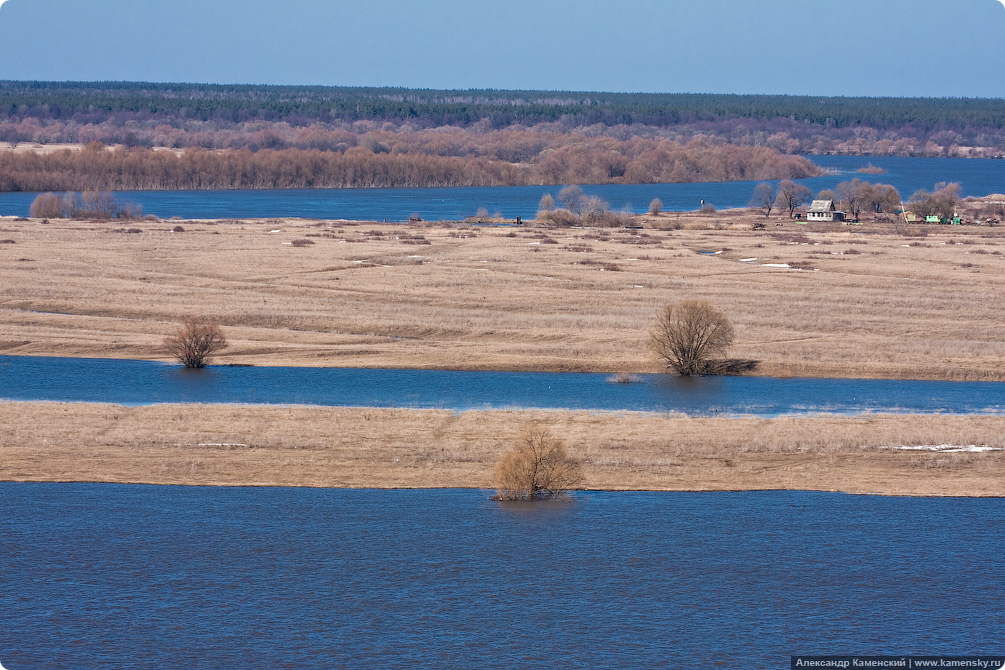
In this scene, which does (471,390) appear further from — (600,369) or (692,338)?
(692,338)

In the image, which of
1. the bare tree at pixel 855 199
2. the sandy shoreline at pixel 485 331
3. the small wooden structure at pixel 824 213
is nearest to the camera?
the sandy shoreline at pixel 485 331

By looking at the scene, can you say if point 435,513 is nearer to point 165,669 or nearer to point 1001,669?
point 165,669

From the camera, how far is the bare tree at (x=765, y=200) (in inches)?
5994

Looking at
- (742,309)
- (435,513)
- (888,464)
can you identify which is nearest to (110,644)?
(435,513)

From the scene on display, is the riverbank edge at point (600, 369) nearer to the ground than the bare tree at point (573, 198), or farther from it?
nearer to the ground

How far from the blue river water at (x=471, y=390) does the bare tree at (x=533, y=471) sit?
9.40 metres

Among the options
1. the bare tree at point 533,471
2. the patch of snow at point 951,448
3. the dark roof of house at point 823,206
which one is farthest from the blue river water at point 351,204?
the bare tree at point 533,471

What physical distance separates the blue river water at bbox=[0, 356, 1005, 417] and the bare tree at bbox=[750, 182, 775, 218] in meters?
98.9

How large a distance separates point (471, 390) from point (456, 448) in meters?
10.3

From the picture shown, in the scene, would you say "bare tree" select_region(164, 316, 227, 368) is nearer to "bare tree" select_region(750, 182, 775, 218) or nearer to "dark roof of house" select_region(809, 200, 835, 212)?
"dark roof of house" select_region(809, 200, 835, 212)

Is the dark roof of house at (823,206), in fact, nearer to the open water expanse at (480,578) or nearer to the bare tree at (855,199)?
the bare tree at (855,199)

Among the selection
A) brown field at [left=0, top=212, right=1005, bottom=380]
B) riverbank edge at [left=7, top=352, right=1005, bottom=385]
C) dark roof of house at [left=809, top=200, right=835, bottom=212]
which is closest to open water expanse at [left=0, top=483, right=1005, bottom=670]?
riverbank edge at [left=7, top=352, right=1005, bottom=385]

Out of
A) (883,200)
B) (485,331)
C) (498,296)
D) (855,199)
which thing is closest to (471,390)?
(485,331)

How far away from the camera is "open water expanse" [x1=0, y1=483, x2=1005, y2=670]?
26188 millimetres
